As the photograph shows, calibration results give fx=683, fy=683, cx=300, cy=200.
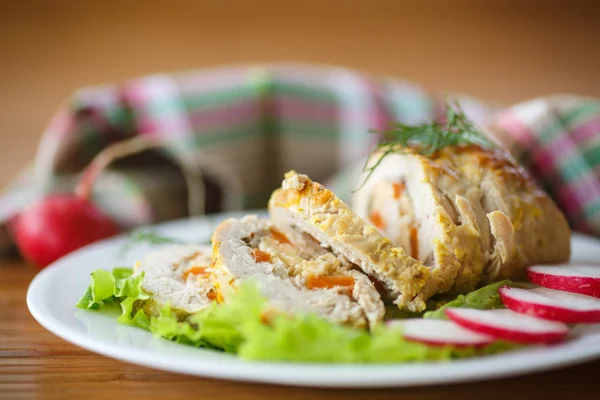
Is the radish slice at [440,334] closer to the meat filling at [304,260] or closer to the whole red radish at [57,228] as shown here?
the meat filling at [304,260]

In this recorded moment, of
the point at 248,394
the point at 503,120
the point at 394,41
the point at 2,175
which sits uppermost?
the point at 394,41

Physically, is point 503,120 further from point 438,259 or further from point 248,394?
point 248,394

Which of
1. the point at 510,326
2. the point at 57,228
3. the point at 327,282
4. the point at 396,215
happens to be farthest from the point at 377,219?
the point at 57,228

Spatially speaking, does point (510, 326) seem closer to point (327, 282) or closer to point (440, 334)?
point (440, 334)

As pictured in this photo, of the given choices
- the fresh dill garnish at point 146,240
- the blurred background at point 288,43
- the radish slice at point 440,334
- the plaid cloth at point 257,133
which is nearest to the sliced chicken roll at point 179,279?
the fresh dill garnish at point 146,240

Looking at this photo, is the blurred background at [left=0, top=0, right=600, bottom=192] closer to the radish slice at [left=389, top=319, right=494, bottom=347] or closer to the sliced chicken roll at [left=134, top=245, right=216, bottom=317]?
the sliced chicken roll at [left=134, top=245, right=216, bottom=317]

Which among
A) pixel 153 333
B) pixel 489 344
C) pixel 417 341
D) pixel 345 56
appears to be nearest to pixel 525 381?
pixel 489 344
